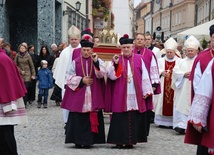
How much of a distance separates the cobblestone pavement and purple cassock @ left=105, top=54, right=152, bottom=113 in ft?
2.19

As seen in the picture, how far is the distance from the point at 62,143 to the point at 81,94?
105cm

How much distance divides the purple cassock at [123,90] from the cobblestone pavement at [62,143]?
67 cm

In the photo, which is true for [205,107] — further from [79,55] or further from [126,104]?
[79,55]

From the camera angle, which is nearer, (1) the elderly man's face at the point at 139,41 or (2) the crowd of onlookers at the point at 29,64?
(1) the elderly man's face at the point at 139,41

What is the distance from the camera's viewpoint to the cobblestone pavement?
8.62 metres

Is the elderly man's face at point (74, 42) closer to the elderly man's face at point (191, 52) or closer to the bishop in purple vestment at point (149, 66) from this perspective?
the bishop in purple vestment at point (149, 66)

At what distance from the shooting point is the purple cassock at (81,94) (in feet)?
29.1

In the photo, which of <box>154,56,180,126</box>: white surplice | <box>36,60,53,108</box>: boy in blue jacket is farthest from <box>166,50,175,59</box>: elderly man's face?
<box>36,60,53,108</box>: boy in blue jacket

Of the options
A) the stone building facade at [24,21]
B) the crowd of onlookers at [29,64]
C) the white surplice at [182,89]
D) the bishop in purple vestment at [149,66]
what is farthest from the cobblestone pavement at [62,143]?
the stone building facade at [24,21]

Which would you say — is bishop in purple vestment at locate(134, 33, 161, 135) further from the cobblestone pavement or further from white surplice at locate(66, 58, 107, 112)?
white surplice at locate(66, 58, 107, 112)

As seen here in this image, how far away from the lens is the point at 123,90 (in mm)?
8875

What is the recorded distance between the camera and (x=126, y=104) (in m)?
8.84

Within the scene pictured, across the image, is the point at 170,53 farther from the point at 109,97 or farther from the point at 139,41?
the point at 109,97

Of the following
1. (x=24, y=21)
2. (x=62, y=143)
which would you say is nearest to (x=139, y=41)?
(x=62, y=143)
